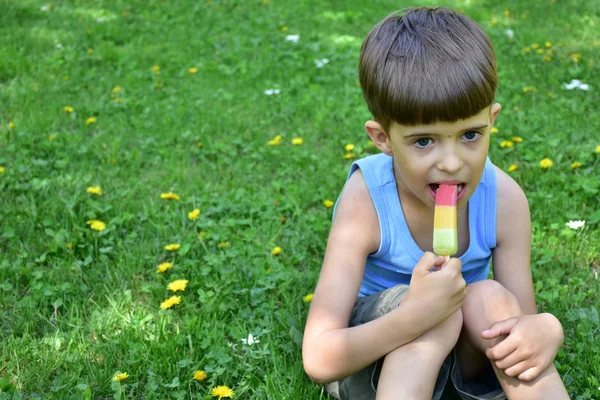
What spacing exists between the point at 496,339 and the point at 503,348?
2.3 inches

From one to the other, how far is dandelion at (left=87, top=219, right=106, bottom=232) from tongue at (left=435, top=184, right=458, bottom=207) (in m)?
1.64

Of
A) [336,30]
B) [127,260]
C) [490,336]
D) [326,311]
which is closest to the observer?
[490,336]

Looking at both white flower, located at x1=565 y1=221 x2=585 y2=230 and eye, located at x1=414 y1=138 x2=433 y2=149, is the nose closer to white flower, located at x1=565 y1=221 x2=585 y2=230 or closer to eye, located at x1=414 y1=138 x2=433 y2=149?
eye, located at x1=414 y1=138 x2=433 y2=149

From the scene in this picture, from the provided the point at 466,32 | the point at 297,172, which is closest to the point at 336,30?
the point at 297,172

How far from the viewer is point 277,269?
2.76m

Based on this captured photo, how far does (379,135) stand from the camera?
6.56 feet

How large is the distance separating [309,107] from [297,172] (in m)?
0.87

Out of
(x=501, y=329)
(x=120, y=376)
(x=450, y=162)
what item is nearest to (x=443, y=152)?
(x=450, y=162)

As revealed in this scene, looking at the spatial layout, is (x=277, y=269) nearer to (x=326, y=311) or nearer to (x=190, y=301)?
(x=190, y=301)

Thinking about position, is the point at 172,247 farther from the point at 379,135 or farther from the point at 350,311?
the point at 379,135

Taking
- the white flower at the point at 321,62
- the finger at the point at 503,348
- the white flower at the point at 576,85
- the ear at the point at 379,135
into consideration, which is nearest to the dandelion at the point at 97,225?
the ear at the point at 379,135

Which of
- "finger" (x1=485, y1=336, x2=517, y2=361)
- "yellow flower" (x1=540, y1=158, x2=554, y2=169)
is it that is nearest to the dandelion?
"finger" (x1=485, y1=336, x2=517, y2=361)

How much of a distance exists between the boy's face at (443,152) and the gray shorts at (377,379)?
0.31 metres

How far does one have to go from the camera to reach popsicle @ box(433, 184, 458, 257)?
1.81 meters
